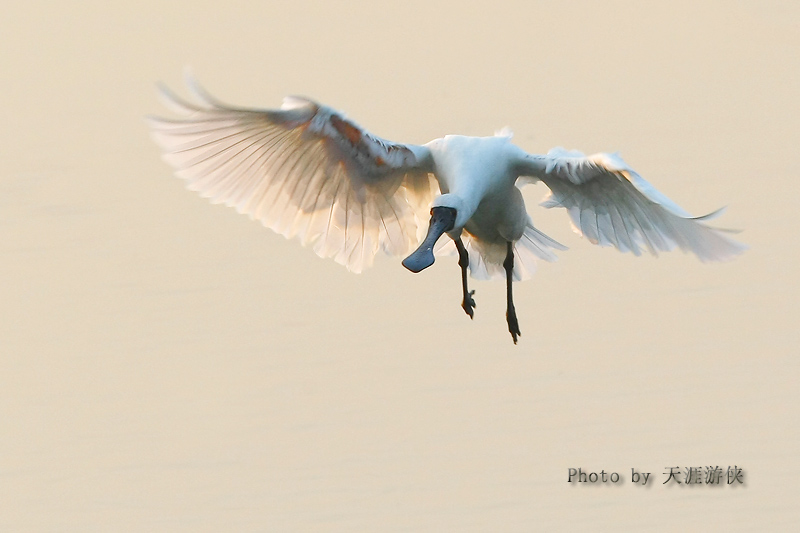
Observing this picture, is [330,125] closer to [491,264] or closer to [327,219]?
[327,219]

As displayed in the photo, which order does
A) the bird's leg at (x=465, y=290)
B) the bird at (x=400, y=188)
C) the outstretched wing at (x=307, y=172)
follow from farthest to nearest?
the bird's leg at (x=465, y=290) < the outstretched wing at (x=307, y=172) < the bird at (x=400, y=188)

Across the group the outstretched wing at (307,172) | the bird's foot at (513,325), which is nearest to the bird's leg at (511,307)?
the bird's foot at (513,325)

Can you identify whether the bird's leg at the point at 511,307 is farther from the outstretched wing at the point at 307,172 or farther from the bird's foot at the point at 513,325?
the outstretched wing at the point at 307,172

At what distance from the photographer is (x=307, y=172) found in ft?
32.4

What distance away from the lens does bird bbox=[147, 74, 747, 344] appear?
9.09 m

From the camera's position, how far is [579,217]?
9.53 meters

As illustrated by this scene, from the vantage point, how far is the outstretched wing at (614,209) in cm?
Result: 892

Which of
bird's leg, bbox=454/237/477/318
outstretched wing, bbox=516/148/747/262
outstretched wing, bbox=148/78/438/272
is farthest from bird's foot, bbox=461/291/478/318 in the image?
outstretched wing, bbox=516/148/747/262

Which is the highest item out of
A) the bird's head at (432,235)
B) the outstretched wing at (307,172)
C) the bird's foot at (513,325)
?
the outstretched wing at (307,172)

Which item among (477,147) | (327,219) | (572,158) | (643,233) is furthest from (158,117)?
(643,233)

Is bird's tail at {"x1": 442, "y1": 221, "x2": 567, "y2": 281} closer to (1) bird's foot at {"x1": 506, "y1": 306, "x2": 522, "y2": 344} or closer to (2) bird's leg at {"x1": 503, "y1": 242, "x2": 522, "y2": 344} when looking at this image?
(2) bird's leg at {"x1": 503, "y1": 242, "x2": 522, "y2": 344}

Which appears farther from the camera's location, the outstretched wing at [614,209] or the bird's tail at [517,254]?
the bird's tail at [517,254]

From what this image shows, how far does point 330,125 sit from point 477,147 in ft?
3.43

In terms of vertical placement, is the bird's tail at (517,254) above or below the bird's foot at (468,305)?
above
